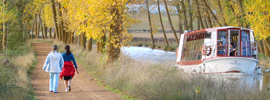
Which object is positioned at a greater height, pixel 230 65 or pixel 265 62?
pixel 230 65

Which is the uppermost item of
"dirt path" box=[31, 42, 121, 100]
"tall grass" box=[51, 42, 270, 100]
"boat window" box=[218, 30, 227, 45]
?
"boat window" box=[218, 30, 227, 45]

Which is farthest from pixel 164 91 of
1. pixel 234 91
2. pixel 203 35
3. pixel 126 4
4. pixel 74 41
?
pixel 74 41

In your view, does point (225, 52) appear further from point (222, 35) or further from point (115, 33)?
point (115, 33)

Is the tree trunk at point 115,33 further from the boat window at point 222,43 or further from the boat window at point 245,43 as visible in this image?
the boat window at point 245,43

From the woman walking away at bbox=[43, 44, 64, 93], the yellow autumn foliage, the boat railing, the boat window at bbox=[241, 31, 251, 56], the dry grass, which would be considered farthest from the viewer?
the dry grass

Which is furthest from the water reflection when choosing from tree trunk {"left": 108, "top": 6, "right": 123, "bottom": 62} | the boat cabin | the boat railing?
the boat railing

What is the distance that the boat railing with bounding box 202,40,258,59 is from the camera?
17875 mm

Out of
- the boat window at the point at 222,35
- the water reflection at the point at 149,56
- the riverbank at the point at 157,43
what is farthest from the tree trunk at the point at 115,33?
the riverbank at the point at 157,43

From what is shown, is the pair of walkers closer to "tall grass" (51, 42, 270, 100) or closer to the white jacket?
the white jacket

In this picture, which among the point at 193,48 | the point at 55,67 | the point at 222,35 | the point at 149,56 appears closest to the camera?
the point at 55,67

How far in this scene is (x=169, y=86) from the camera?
10.3 metres

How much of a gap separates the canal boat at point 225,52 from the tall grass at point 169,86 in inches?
170

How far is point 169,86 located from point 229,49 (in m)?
8.62

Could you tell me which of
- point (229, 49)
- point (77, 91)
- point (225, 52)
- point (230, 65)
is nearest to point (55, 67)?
point (77, 91)
